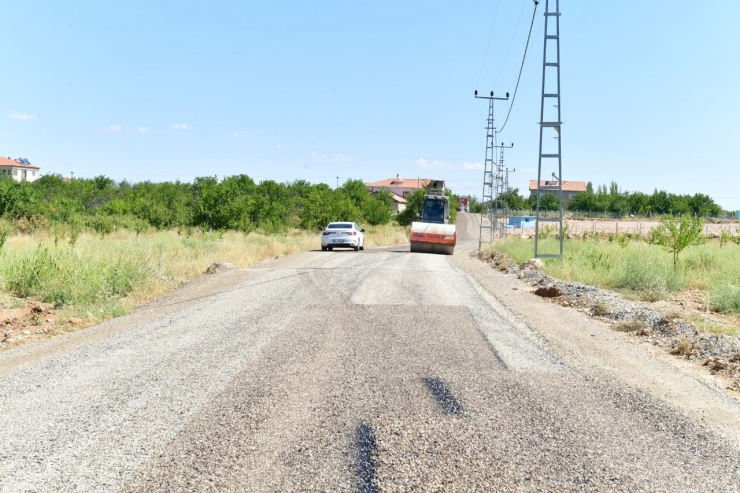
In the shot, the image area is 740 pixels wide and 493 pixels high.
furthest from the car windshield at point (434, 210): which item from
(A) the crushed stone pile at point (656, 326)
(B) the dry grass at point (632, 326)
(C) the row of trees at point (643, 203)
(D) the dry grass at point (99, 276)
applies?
(C) the row of trees at point (643, 203)

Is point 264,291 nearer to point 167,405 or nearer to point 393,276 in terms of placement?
point 393,276

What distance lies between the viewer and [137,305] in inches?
→ 576

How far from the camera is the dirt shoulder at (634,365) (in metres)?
6.68

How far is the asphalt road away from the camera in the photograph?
4.64m

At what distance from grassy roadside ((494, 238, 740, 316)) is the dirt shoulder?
4.83m

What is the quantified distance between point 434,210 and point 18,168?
516 feet

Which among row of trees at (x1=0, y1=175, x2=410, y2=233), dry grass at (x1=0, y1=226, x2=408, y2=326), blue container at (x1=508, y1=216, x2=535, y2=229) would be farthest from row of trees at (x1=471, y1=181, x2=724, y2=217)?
dry grass at (x1=0, y1=226, x2=408, y2=326)

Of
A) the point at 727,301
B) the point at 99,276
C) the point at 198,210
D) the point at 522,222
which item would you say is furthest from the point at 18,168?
the point at 727,301

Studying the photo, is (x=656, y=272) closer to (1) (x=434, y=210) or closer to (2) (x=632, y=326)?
(2) (x=632, y=326)

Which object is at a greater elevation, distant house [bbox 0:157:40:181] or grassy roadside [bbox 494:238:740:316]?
distant house [bbox 0:157:40:181]

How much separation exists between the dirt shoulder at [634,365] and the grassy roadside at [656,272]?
190 inches

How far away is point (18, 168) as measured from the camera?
551 ft

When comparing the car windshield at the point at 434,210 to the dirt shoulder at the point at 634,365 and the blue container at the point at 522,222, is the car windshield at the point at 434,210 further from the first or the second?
the blue container at the point at 522,222

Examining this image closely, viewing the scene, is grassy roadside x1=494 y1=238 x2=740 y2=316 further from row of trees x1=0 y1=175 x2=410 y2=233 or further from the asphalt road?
row of trees x1=0 y1=175 x2=410 y2=233
